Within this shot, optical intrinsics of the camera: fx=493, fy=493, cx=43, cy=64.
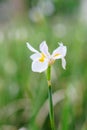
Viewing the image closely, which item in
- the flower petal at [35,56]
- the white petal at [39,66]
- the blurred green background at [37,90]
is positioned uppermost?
the flower petal at [35,56]

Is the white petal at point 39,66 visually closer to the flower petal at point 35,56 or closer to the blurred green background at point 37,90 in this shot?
the flower petal at point 35,56

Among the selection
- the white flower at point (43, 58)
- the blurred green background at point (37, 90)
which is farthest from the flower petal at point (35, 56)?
the blurred green background at point (37, 90)

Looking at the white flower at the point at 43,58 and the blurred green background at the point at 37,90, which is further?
the blurred green background at the point at 37,90

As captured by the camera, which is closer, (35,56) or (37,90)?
(35,56)

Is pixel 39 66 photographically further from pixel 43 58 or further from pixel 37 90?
pixel 37 90

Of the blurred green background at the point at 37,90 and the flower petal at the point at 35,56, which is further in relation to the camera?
the blurred green background at the point at 37,90

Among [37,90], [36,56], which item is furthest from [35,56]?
[37,90]

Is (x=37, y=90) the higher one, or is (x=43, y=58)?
(x=43, y=58)

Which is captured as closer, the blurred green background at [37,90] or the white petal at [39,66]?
the white petal at [39,66]

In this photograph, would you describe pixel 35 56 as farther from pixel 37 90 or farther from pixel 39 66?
pixel 37 90

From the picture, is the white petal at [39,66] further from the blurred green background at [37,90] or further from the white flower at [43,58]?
the blurred green background at [37,90]

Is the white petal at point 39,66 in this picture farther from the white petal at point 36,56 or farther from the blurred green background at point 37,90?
the blurred green background at point 37,90

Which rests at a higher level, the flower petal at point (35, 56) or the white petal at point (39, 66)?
the flower petal at point (35, 56)
